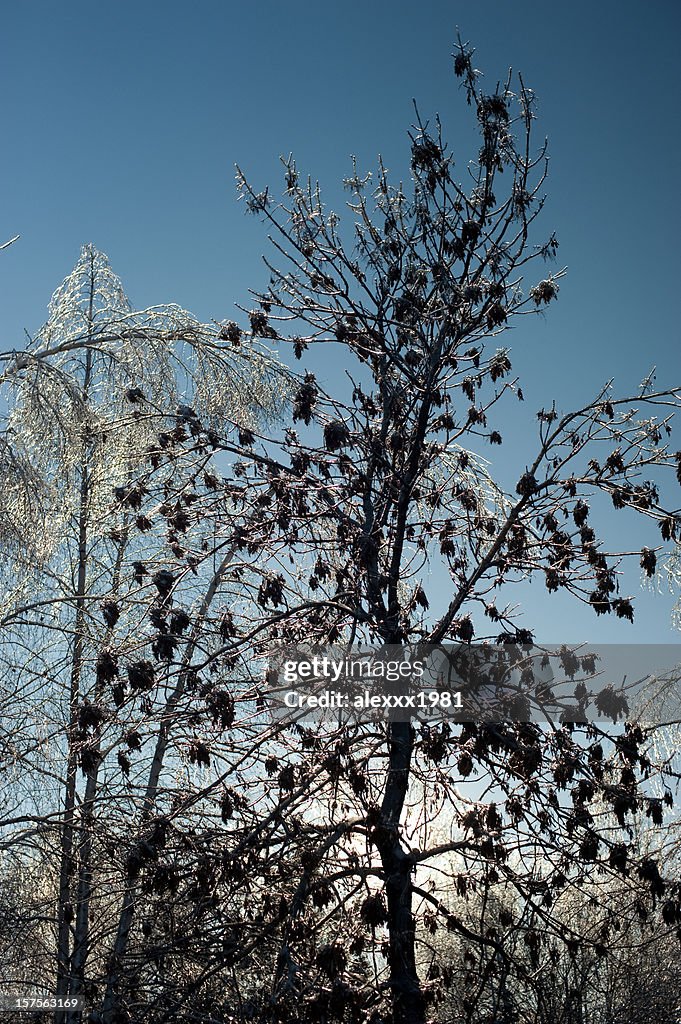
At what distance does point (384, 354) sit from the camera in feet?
16.7

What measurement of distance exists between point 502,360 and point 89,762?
297cm

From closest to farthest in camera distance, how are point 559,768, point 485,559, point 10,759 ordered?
point 559,768 → point 485,559 → point 10,759

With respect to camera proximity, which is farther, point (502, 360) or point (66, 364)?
point (66, 364)

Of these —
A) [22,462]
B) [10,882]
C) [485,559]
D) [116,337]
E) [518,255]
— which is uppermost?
[116,337]

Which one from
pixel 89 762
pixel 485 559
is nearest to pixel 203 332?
pixel 485 559

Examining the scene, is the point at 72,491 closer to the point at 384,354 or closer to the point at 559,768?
the point at 384,354

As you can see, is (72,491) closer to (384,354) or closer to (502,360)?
(384,354)

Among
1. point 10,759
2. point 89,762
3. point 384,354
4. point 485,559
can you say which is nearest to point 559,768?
point 485,559

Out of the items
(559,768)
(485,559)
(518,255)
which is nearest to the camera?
(559,768)

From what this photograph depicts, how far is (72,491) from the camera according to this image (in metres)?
6.85

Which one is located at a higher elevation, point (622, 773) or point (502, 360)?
point (502, 360)

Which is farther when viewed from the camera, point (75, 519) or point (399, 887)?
point (75, 519)

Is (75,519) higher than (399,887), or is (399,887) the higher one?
(75,519)

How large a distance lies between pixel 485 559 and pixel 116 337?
3.09m
